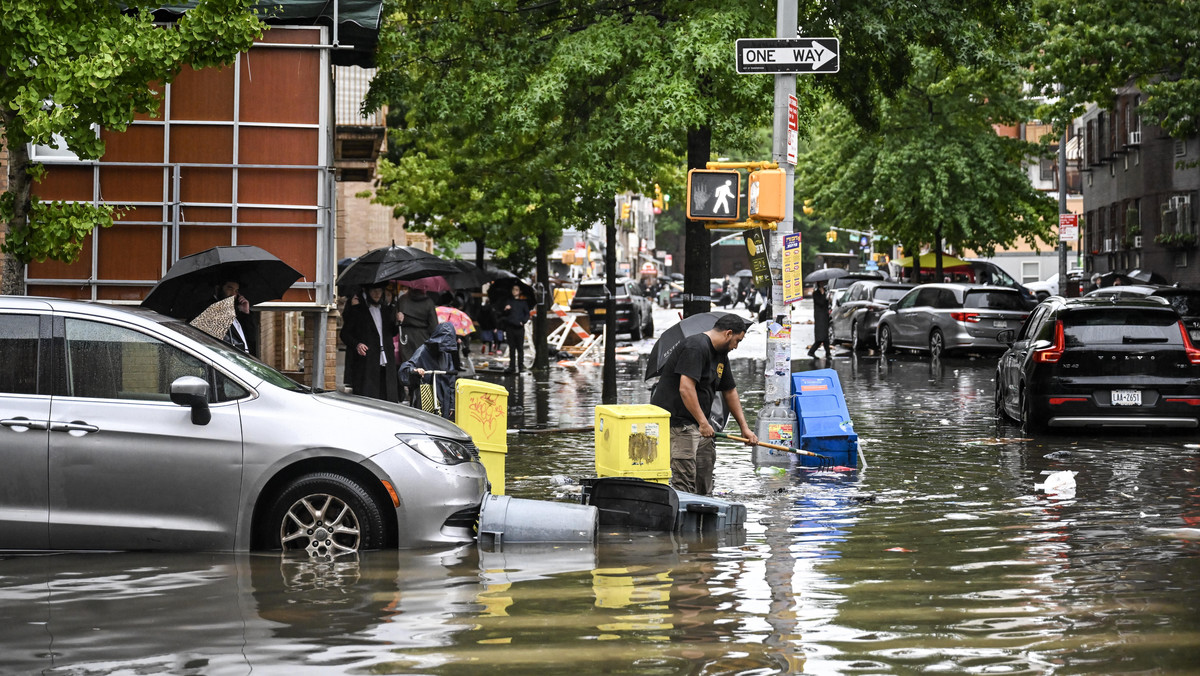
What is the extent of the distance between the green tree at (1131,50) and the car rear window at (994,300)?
4427mm

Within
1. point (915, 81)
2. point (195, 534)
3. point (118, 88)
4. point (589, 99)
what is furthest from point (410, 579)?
point (915, 81)

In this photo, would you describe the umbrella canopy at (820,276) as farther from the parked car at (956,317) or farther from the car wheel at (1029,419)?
the car wheel at (1029,419)

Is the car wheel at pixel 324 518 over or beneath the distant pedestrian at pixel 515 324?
beneath

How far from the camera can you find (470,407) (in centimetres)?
1069

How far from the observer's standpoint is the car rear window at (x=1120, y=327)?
16312mm

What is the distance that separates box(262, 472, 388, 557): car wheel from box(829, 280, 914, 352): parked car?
27.1m

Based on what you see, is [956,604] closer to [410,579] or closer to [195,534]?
[410,579]

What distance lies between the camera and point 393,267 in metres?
18.6

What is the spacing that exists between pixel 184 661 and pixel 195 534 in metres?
2.37

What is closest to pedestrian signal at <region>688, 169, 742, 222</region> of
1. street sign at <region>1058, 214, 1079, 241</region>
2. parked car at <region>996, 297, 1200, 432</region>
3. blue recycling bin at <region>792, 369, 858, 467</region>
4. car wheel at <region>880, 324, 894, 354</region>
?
blue recycling bin at <region>792, 369, 858, 467</region>

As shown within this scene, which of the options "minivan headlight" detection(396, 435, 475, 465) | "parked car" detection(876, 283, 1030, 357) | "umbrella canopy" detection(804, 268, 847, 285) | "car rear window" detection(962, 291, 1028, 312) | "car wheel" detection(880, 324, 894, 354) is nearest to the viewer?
"minivan headlight" detection(396, 435, 475, 465)

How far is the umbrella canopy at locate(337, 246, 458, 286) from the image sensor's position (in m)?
18.4

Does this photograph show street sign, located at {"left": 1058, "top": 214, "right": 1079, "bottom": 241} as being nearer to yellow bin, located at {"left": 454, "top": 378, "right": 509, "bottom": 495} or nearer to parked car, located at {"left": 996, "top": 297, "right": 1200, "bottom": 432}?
parked car, located at {"left": 996, "top": 297, "right": 1200, "bottom": 432}

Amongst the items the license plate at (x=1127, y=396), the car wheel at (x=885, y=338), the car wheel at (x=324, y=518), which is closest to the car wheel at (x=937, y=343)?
the car wheel at (x=885, y=338)
